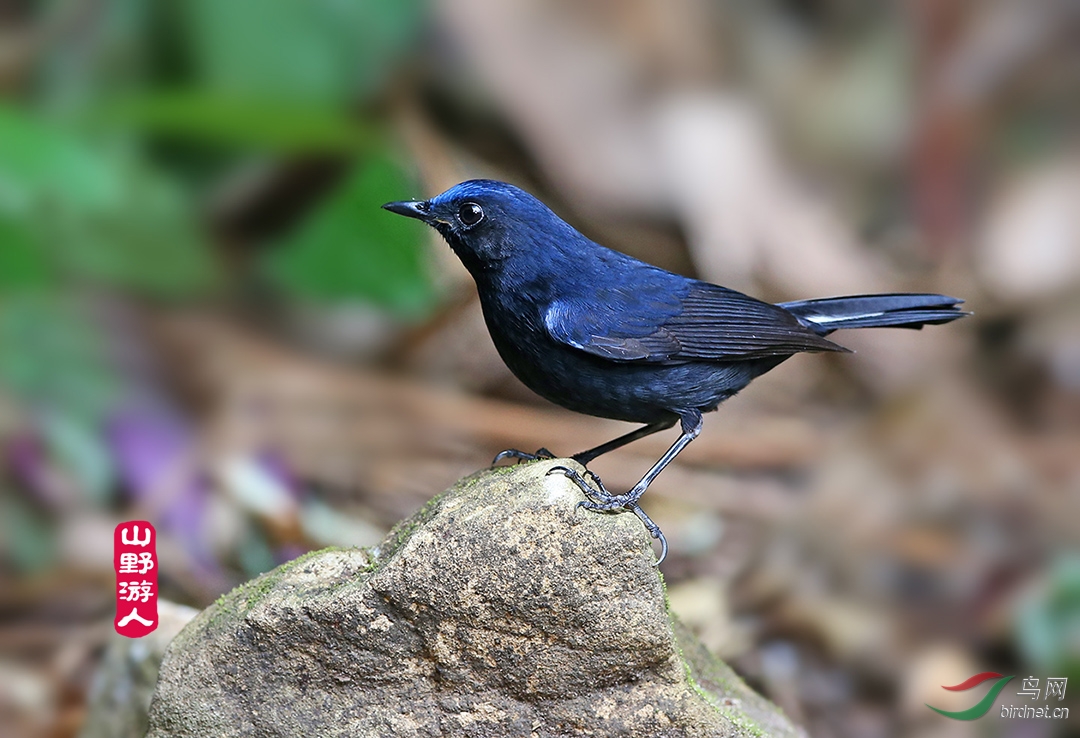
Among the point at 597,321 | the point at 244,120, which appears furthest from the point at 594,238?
the point at 597,321

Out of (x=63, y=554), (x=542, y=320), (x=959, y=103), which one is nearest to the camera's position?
(x=542, y=320)

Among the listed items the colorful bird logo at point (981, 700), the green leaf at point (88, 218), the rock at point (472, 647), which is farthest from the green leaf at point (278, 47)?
the colorful bird logo at point (981, 700)

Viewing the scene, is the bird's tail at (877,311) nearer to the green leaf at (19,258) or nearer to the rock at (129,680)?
the rock at (129,680)

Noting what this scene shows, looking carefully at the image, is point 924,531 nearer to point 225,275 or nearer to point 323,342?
point 323,342

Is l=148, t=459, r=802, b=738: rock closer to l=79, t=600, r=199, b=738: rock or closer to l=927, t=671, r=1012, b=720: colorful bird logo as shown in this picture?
l=79, t=600, r=199, b=738: rock

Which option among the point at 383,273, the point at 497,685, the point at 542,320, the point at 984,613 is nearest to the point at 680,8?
the point at 383,273

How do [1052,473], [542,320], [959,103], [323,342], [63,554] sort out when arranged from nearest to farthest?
[542,320] < [63,554] < [1052,473] < [323,342] < [959,103]
